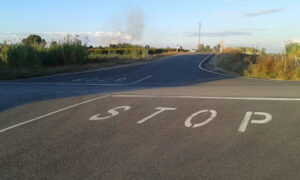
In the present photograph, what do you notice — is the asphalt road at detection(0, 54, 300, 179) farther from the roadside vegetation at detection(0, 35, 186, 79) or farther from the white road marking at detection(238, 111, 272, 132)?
the roadside vegetation at detection(0, 35, 186, 79)

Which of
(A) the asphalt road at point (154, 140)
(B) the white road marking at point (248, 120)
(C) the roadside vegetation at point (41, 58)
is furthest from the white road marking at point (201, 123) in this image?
(C) the roadside vegetation at point (41, 58)

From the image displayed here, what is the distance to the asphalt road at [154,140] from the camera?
381 centimetres

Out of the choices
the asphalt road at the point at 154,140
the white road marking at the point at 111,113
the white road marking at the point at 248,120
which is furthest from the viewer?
the white road marking at the point at 111,113

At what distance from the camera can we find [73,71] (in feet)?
75.2

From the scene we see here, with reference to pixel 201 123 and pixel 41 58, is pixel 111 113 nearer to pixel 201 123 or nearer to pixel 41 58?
pixel 201 123

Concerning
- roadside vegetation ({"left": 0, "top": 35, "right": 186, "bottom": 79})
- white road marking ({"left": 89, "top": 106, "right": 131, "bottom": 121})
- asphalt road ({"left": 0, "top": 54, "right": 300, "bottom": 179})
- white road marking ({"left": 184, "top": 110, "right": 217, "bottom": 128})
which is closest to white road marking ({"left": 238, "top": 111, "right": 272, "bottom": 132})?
asphalt road ({"left": 0, "top": 54, "right": 300, "bottom": 179})

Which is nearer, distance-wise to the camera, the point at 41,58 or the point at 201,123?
the point at 201,123

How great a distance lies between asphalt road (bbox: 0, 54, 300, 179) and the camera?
3.81 metres

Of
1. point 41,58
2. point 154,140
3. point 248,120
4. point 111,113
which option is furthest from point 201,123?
point 41,58

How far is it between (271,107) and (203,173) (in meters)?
4.50

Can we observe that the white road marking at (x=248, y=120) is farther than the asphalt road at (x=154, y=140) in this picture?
Yes

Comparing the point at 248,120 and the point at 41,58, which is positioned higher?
the point at 41,58

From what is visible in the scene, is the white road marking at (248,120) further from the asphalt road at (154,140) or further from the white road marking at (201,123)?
the white road marking at (201,123)

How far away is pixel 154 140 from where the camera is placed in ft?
16.2
